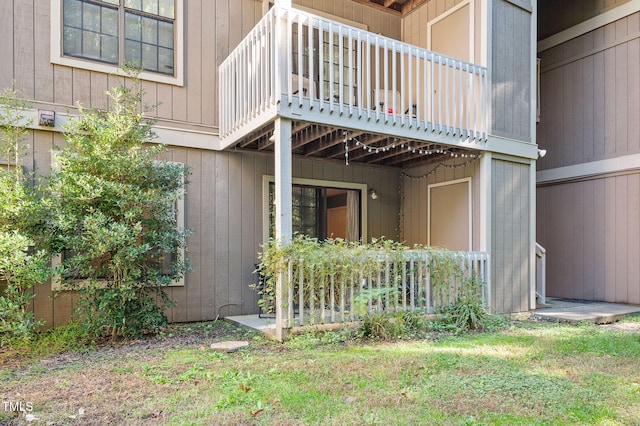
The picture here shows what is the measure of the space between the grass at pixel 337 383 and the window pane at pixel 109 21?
386 centimetres

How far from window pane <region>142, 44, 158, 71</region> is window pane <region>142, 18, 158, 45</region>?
8cm

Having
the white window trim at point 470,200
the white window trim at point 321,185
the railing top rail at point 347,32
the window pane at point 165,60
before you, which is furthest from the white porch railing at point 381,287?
the window pane at point 165,60

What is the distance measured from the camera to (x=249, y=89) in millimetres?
5453

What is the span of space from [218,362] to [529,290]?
16.7ft

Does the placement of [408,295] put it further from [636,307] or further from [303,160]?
[636,307]

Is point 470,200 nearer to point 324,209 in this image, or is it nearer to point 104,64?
point 324,209

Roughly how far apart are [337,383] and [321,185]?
4221mm

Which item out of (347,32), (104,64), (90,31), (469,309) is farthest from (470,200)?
(90,31)

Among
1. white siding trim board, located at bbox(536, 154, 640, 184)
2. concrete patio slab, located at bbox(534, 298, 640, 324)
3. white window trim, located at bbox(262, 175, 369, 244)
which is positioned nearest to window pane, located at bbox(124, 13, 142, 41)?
white window trim, located at bbox(262, 175, 369, 244)

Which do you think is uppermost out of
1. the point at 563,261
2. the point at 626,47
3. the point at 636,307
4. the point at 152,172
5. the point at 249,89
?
the point at 626,47

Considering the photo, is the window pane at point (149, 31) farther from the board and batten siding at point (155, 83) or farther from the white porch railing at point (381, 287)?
the white porch railing at point (381, 287)

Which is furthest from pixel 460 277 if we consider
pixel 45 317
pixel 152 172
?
pixel 45 317

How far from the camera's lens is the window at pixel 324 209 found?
7.00 m

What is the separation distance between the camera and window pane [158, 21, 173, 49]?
599 centimetres
